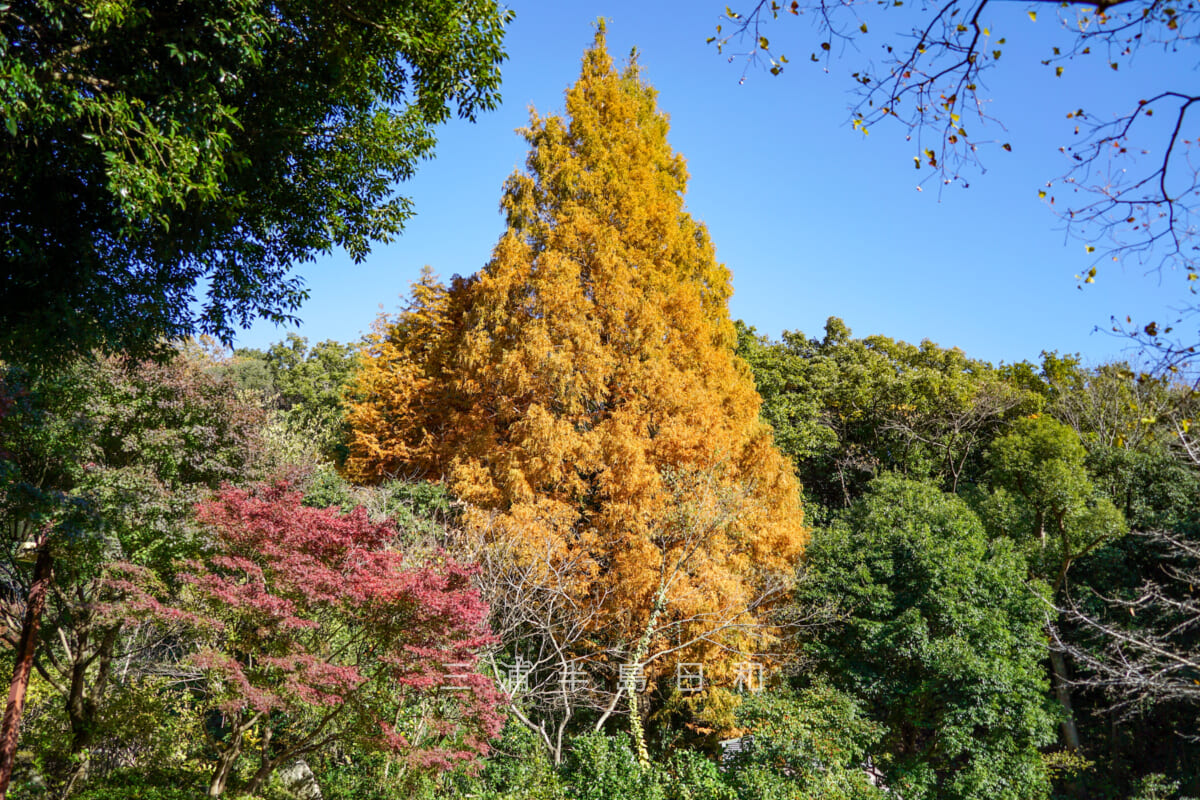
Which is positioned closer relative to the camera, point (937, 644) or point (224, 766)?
point (224, 766)

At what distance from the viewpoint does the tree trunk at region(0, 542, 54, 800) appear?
5.78 metres

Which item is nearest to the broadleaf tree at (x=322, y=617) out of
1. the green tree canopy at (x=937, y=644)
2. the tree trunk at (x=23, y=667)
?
the tree trunk at (x=23, y=667)

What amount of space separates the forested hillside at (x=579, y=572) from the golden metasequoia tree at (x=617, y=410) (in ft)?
0.20

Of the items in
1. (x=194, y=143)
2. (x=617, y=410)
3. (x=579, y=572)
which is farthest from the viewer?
(x=617, y=410)

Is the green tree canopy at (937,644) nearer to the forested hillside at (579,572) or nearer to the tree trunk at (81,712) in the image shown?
the forested hillside at (579,572)

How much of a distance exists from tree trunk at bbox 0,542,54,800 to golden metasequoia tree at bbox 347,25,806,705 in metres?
4.26

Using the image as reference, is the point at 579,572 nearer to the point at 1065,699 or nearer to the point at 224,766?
the point at 224,766

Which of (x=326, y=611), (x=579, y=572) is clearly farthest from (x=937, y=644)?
(x=326, y=611)

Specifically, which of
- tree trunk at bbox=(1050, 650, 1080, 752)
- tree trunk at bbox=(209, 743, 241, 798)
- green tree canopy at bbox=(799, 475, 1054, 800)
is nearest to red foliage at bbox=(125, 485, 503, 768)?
tree trunk at bbox=(209, 743, 241, 798)

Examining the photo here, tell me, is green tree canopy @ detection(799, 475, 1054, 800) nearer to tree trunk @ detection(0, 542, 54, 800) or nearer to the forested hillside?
the forested hillside

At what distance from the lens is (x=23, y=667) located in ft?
20.0

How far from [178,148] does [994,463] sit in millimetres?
12673

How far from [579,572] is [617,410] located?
2235mm

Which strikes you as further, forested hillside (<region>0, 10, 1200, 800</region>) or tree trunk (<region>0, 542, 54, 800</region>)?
forested hillside (<region>0, 10, 1200, 800</region>)
